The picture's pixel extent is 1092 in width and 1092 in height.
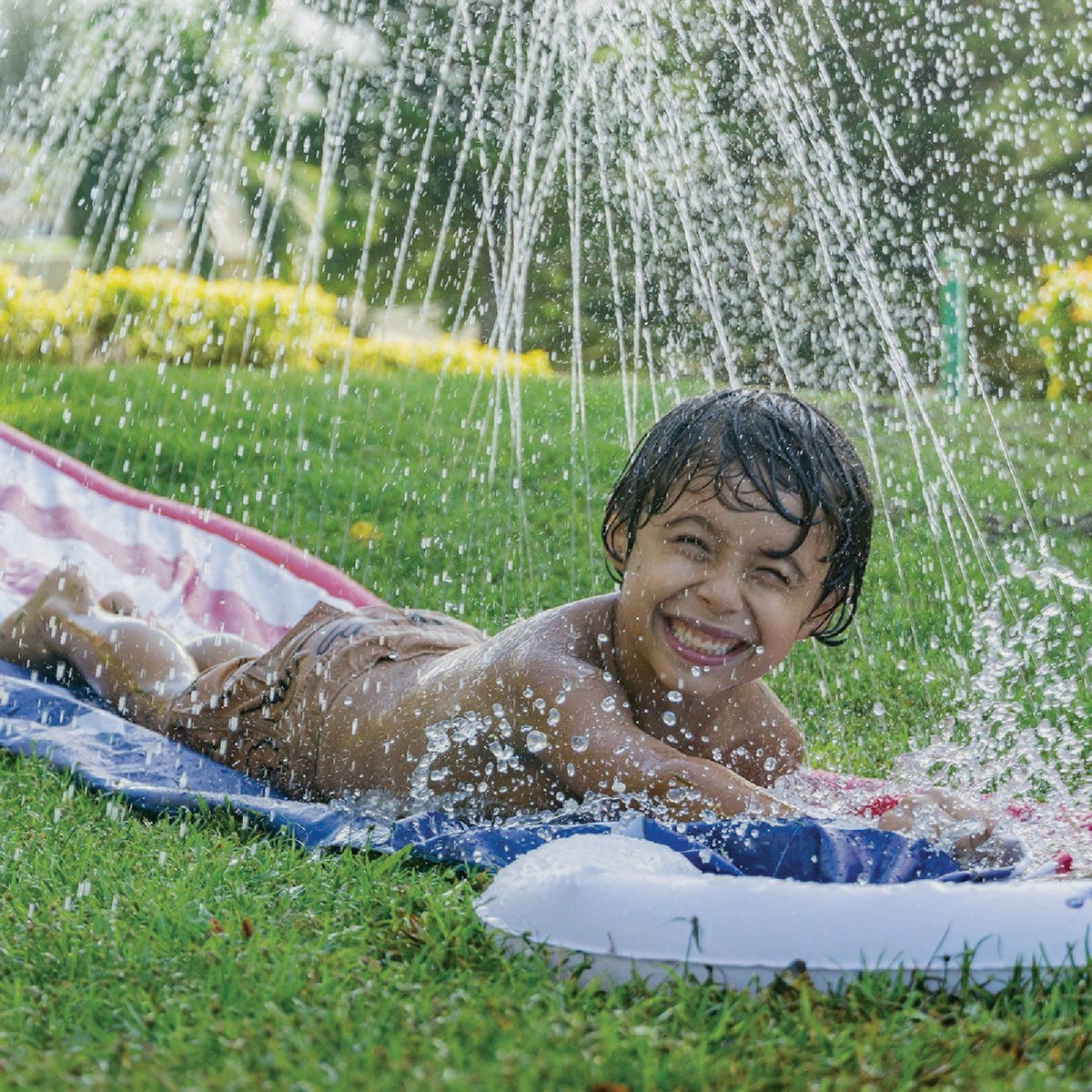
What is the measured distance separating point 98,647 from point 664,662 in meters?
1.98

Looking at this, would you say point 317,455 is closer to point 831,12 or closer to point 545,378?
point 545,378

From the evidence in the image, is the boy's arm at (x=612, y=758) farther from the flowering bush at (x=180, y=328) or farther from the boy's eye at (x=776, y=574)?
the flowering bush at (x=180, y=328)

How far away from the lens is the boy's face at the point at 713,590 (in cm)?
287

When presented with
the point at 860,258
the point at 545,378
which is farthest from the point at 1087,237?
the point at 545,378

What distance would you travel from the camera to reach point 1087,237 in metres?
13.7

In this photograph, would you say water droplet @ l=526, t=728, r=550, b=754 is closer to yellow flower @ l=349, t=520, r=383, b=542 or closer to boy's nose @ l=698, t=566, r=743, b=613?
boy's nose @ l=698, t=566, r=743, b=613

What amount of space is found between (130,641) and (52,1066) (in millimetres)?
2564

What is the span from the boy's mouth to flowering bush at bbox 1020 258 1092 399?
25.0 ft

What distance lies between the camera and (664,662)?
292 centimetres

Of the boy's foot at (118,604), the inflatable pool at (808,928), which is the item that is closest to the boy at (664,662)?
the inflatable pool at (808,928)

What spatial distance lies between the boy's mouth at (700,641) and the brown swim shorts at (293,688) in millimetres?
906

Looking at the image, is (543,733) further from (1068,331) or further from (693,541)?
(1068,331)

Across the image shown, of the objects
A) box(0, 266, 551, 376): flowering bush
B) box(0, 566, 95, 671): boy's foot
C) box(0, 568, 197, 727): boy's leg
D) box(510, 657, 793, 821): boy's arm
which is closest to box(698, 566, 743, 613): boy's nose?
box(510, 657, 793, 821): boy's arm

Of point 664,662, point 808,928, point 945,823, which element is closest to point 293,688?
point 664,662
